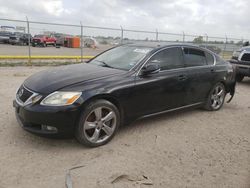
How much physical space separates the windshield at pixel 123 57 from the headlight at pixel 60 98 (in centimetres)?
114

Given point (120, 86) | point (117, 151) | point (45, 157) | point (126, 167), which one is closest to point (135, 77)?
point (120, 86)

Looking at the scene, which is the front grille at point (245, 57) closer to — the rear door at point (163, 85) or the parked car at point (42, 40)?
the rear door at point (163, 85)

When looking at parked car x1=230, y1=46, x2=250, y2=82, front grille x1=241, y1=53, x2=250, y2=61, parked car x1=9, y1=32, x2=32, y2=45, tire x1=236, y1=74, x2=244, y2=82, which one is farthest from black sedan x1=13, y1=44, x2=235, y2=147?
parked car x1=9, y1=32, x2=32, y2=45

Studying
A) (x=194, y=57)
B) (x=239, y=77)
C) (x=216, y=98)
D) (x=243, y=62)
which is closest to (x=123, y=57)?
(x=194, y=57)

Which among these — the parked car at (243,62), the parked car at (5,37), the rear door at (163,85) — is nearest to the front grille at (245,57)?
the parked car at (243,62)

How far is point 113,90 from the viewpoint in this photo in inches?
149

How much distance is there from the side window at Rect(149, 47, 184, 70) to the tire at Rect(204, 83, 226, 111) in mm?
1271

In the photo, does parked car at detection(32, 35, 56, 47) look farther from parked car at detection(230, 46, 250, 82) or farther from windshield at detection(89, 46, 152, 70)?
windshield at detection(89, 46, 152, 70)

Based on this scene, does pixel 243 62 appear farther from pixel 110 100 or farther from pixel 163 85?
pixel 110 100

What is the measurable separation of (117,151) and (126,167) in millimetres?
450

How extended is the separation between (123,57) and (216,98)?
2.55 metres

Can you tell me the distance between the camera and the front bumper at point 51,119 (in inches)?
132

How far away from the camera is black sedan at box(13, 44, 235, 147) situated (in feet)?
11.3

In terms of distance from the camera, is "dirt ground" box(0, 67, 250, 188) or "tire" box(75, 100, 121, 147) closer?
"dirt ground" box(0, 67, 250, 188)
